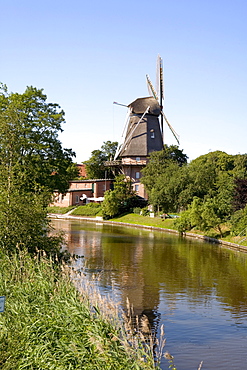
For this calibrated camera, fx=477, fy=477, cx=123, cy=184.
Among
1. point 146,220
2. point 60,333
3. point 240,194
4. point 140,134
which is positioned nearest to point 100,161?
point 140,134

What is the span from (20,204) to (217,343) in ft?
29.0

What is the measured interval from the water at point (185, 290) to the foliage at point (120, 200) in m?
28.3

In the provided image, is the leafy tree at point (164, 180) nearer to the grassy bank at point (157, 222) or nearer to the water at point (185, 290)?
the grassy bank at point (157, 222)

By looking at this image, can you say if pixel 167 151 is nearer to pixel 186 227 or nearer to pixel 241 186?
pixel 186 227

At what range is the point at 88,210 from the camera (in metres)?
76.8

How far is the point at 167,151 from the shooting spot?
74.1m

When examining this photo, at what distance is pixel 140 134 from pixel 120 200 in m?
12.3

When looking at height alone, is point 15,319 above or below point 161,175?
below

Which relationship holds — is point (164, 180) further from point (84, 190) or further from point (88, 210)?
point (84, 190)

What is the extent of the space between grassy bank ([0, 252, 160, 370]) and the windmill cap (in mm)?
65931

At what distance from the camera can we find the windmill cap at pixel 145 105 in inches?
3029

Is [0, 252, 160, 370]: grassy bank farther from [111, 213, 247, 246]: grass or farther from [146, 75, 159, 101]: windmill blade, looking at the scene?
[146, 75, 159, 101]: windmill blade

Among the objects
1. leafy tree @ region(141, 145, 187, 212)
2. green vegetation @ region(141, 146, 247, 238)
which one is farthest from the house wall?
leafy tree @ region(141, 145, 187, 212)

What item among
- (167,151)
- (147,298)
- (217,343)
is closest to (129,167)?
(167,151)
